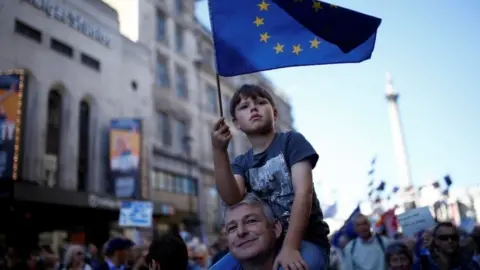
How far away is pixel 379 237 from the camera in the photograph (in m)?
6.13

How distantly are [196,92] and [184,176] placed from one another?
21.0 feet

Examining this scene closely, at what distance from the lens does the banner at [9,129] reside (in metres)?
14.9

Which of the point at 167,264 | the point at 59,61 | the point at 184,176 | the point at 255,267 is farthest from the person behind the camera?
the point at 184,176

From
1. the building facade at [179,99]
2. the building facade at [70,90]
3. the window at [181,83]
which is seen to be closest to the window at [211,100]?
the building facade at [179,99]

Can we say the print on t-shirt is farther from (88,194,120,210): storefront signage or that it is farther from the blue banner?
(88,194,120,210): storefront signage

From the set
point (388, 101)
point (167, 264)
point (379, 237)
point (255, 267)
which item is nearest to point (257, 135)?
point (255, 267)

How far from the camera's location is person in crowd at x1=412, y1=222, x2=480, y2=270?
4.33 metres

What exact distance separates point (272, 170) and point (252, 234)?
0.50 meters

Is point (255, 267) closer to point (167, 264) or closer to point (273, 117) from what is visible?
point (273, 117)

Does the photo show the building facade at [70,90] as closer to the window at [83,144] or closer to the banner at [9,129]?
the window at [83,144]

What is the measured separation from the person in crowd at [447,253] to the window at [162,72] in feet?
83.8

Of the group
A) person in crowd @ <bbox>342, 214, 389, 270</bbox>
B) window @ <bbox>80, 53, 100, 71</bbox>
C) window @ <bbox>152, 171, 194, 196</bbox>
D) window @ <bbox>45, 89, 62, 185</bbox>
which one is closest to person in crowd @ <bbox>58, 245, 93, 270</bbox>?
person in crowd @ <bbox>342, 214, 389, 270</bbox>

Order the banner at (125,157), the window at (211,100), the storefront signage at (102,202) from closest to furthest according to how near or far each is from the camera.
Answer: the storefront signage at (102,202) < the banner at (125,157) < the window at (211,100)

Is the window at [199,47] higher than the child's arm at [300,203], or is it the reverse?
the window at [199,47]
